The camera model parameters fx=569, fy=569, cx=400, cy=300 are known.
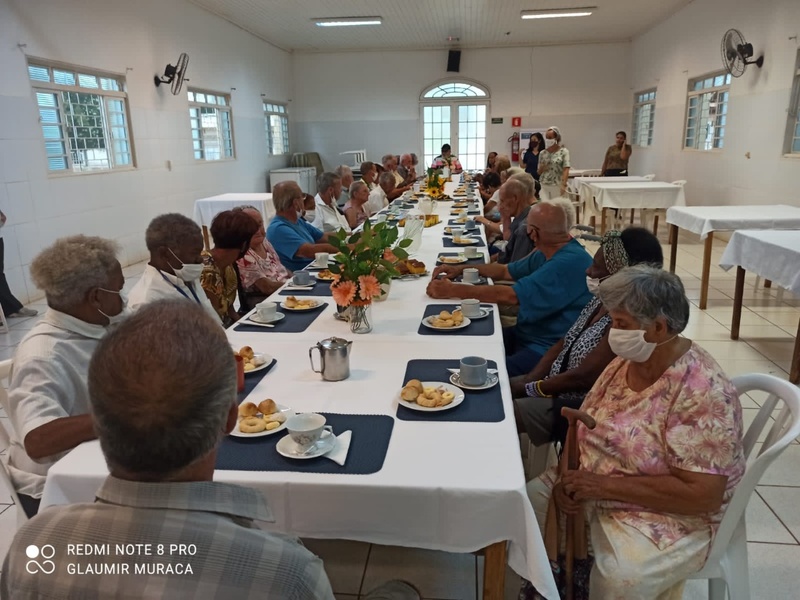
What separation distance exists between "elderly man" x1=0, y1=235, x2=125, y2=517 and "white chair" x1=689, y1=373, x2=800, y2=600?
5.10ft

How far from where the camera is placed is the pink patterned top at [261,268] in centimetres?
324

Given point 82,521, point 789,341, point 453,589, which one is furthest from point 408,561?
point 789,341

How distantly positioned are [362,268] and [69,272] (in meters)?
0.89

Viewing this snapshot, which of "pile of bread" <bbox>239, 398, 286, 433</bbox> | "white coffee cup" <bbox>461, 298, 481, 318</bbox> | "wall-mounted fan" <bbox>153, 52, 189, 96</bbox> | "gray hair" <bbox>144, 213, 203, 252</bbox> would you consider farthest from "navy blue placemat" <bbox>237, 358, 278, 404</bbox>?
"wall-mounted fan" <bbox>153, 52, 189, 96</bbox>

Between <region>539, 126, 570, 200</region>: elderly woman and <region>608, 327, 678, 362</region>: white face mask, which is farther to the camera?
<region>539, 126, 570, 200</region>: elderly woman

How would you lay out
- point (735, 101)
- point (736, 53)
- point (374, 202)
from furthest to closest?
1. point (735, 101)
2. point (736, 53)
3. point (374, 202)

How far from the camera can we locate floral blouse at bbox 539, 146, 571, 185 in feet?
29.6

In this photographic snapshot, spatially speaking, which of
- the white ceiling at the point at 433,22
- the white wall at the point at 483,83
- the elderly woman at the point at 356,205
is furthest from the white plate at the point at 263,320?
the white wall at the point at 483,83

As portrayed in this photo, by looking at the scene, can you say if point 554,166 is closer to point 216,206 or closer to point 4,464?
point 216,206

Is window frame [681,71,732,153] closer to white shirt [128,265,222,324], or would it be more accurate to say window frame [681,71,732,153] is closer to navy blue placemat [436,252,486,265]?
navy blue placemat [436,252,486,265]

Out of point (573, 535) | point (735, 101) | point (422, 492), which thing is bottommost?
point (573, 535)

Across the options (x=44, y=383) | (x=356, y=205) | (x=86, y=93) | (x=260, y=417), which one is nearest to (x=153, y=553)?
(x=260, y=417)

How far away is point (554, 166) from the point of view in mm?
9055

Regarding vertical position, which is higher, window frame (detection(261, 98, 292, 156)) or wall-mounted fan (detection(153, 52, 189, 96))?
wall-mounted fan (detection(153, 52, 189, 96))
